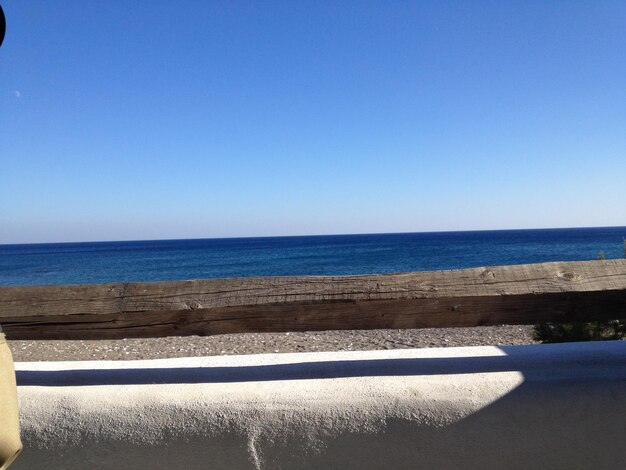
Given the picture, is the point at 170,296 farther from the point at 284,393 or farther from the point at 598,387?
the point at 598,387

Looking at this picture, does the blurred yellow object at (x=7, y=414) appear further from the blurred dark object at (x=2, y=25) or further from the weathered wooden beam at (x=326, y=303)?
the blurred dark object at (x=2, y=25)

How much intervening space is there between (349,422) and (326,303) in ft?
1.39

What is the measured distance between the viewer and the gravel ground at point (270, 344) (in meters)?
8.34

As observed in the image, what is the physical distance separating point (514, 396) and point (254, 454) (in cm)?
93

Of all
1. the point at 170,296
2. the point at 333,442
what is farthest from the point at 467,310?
the point at 170,296

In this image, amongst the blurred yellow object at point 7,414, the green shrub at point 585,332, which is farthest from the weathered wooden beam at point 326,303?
the green shrub at point 585,332

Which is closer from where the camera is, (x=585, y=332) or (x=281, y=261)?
(x=585, y=332)

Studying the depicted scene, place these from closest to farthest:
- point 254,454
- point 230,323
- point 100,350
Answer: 1. point 254,454
2. point 230,323
3. point 100,350

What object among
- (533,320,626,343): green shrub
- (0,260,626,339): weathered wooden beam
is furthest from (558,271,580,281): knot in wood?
(533,320,626,343): green shrub

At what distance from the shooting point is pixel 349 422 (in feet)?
5.82

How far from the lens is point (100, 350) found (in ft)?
30.9

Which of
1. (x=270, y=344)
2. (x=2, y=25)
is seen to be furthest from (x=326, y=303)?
(x=270, y=344)

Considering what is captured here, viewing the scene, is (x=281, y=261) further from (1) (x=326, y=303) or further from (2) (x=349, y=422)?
(2) (x=349, y=422)

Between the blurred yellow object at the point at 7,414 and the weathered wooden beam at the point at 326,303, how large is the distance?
62 centimetres
